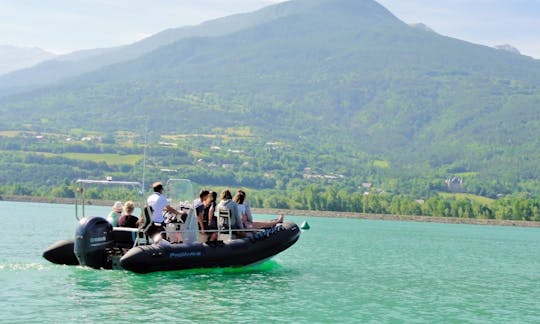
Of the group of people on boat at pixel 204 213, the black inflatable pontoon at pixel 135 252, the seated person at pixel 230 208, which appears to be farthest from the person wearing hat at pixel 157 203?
the seated person at pixel 230 208

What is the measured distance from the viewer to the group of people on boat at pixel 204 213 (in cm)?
2384

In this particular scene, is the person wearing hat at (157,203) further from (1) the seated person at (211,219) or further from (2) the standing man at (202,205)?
(1) the seated person at (211,219)

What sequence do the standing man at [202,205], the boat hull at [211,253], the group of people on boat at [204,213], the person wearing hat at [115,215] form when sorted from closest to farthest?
1. the boat hull at [211,253]
2. the group of people on boat at [204,213]
3. the person wearing hat at [115,215]
4. the standing man at [202,205]

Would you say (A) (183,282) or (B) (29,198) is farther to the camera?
(B) (29,198)

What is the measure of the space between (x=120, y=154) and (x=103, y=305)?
590 feet

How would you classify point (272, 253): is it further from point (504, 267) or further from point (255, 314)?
point (504, 267)

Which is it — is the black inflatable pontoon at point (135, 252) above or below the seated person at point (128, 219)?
below

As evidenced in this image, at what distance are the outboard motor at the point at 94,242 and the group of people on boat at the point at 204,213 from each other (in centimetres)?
88

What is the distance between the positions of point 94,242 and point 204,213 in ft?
11.3

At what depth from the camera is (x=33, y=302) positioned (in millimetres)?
20422

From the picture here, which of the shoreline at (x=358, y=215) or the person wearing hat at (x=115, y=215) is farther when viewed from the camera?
the shoreline at (x=358, y=215)

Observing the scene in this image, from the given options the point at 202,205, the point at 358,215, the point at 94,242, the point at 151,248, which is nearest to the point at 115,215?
the point at 94,242

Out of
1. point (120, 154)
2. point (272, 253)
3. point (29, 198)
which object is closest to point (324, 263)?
point (272, 253)

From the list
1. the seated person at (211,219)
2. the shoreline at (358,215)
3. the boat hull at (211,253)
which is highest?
the seated person at (211,219)
